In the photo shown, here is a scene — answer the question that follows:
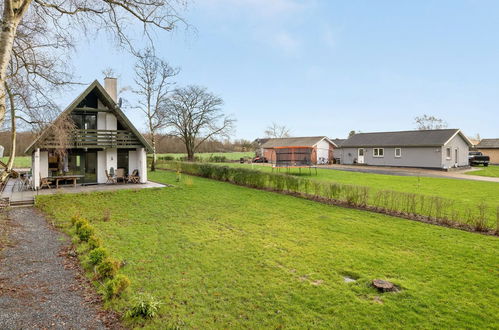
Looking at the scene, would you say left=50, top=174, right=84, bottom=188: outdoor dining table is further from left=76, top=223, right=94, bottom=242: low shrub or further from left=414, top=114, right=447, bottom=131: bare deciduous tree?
left=414, top=114, right=447, bottom=131: bare deciduous tree

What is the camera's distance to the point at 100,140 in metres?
17.8

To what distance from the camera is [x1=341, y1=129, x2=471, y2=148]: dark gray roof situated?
29.9 meters

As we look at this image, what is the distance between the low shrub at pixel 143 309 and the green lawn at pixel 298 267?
158mm

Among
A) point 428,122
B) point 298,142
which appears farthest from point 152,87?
point 428,122

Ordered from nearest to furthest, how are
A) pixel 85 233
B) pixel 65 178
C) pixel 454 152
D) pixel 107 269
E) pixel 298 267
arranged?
pixel 107 269, pixel 298 267, pixel 85 233, pixel 65 178, pixel 454 152

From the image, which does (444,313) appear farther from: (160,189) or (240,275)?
(160,189)

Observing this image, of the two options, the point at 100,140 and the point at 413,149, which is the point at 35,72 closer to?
the point at 100,140

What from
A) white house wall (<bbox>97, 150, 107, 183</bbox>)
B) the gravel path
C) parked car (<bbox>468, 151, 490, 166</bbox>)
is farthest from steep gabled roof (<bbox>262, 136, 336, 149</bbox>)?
the gravel path

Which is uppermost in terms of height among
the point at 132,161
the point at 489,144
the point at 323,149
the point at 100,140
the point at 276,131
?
the point at 276,131

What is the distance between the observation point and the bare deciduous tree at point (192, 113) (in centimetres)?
3694

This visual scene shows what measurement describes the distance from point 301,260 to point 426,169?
2869 centimetres

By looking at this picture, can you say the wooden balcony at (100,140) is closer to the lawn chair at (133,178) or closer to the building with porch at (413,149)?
the lawn chair at (133,178)

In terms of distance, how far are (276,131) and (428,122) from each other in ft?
130

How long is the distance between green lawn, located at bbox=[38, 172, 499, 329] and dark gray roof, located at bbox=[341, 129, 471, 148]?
23.4m
